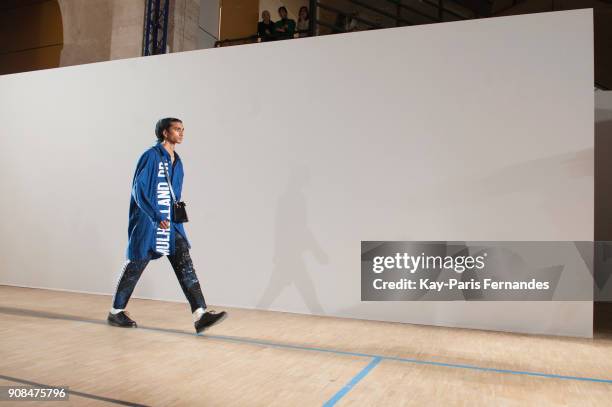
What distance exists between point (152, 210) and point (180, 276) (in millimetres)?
555

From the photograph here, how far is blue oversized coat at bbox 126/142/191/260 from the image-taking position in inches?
150

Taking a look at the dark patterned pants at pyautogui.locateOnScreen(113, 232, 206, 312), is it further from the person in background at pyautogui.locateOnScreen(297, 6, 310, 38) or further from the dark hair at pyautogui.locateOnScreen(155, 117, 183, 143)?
the person in background at pyautogui.locateOnScreen(297, 6, 310, 38)

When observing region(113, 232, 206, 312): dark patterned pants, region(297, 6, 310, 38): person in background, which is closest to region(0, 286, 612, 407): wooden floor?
region(113, 232, 206, 312): dark patterned pants

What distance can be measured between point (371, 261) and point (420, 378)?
1839mm

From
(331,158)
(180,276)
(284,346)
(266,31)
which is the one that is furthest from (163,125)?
(266,31)

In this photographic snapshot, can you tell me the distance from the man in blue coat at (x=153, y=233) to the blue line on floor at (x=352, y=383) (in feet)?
4.41

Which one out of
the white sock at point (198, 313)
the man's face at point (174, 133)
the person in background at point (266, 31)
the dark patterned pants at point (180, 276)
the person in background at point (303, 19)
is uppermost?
the person in background at point (303, 19)

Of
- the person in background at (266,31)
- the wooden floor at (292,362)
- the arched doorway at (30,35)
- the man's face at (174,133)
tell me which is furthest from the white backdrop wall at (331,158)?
the arched doorway at (30,35)

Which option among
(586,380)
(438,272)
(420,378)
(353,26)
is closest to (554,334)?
(438,272)

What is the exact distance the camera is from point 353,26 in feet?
21.6

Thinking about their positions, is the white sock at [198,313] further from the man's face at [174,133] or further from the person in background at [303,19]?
the person in background at [303,19]

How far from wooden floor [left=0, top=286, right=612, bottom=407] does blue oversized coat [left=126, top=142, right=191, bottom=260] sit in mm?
597

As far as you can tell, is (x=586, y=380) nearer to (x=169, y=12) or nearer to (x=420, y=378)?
(x=420, y=378)

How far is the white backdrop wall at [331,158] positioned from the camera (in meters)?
4.06
